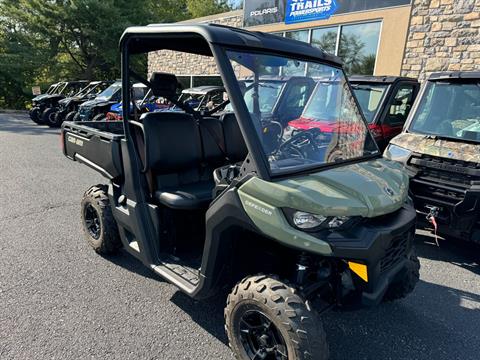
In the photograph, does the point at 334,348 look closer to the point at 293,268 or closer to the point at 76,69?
the point at 293,268

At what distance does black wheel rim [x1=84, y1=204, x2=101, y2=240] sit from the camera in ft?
11.5

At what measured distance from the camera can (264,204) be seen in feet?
6.09

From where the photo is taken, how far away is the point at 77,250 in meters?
3.58

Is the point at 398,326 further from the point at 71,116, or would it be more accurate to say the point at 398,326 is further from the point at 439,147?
the point at 71,116

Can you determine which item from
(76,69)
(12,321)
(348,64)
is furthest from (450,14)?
(76,69)

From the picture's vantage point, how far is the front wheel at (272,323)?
5.96 ft

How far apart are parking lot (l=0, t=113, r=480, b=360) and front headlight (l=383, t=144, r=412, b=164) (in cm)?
104

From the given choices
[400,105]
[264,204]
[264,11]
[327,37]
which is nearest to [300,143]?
[264,204]

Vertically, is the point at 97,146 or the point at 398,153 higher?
the point at 97,146

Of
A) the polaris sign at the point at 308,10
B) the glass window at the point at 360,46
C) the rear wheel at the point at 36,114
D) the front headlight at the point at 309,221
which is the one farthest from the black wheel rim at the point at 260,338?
the rear wheel at the point at 36,114

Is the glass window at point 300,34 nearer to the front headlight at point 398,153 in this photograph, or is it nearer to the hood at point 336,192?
the front headlight at point 398,153

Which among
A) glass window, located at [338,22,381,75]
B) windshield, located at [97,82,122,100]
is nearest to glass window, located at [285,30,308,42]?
glass window, located at [338,22,381,75]

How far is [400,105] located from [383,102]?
627mm

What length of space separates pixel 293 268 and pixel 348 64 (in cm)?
900
